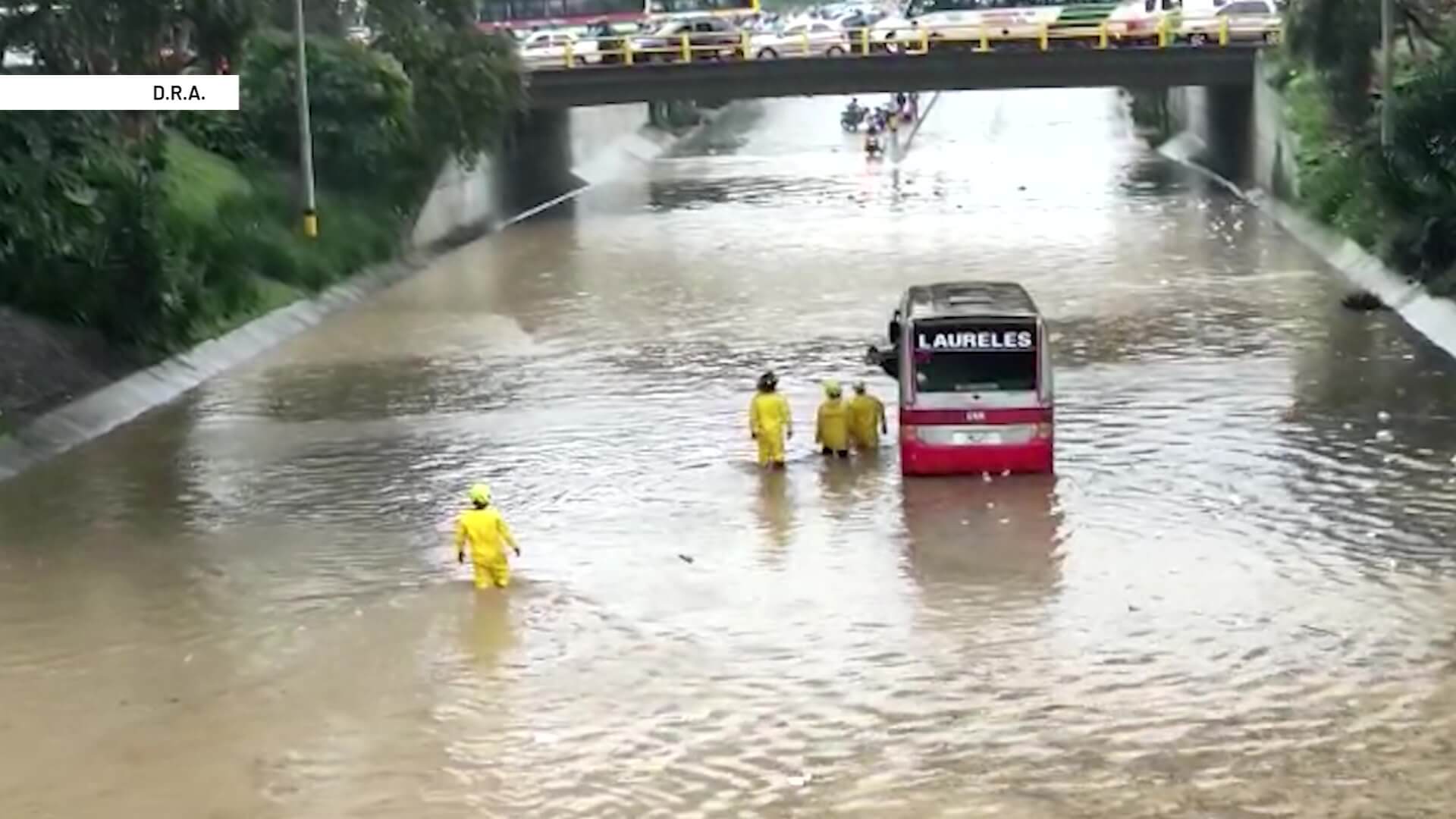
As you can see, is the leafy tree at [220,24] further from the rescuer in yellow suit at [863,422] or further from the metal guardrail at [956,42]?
the metal guardrail at [956,42]

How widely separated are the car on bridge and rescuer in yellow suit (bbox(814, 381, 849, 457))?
119 feet

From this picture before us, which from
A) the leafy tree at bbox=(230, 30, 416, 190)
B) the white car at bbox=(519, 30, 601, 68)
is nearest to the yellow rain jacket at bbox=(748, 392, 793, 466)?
the leafy tree at bbox=(230, 30, 416, 190)

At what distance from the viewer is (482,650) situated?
17203 mm

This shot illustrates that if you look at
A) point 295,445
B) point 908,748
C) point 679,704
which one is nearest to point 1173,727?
point 908,748

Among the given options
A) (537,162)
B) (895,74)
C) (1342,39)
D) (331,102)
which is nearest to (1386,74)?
(1342,39)

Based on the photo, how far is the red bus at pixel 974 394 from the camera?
2277 cm

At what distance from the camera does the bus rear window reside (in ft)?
74.8

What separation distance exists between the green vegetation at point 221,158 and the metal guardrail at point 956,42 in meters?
10.4

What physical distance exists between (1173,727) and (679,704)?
3.47 m

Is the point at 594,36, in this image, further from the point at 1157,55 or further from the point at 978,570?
the point at 978,570

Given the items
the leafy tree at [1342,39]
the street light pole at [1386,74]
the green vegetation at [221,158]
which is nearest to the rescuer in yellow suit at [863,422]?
the green vegetation at [221,158]

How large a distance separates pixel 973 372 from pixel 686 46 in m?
38.7

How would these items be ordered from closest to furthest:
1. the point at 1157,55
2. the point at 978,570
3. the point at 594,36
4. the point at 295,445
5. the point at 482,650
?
1. the point at 482,650
2. the point at 978,570
3. the point at 295,445
4. the point at 1157,55
5. the point at 594,36

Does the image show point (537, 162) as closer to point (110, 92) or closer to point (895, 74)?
point (895, 74)
